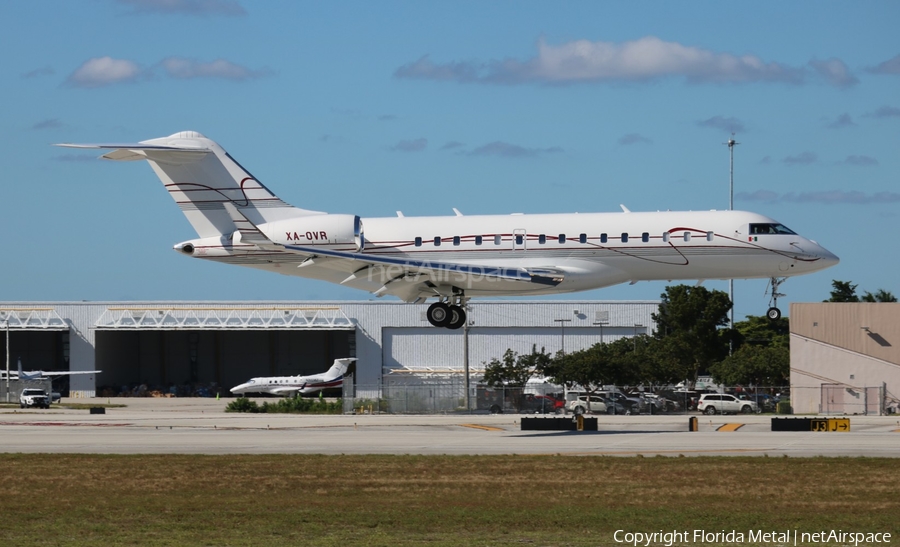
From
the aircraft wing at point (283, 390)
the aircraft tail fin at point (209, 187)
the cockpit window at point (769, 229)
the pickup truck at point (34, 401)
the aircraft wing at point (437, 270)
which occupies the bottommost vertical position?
the aircraft wing at point (283, 390)

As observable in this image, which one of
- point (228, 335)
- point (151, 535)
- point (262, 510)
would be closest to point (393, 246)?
point (262, 510)

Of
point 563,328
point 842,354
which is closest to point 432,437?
point 842,354

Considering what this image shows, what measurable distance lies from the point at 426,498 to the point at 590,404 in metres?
30.6

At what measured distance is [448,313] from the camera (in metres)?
36.8

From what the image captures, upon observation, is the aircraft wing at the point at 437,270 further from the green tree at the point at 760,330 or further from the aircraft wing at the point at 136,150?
the green tree at the point at 760,330

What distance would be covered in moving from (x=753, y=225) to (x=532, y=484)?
15.0m

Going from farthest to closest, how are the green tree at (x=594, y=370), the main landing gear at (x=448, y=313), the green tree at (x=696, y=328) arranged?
the green tree at (x=696, y=328), the green tree at (x=594, y=370), the main landing gear at (x=448, y=313)

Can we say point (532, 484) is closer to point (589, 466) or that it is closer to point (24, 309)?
point (589, 466)

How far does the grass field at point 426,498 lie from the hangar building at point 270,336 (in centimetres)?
5479

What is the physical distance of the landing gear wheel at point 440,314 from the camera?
121 feet

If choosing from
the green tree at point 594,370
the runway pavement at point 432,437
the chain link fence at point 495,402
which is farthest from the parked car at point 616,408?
the green tree at point 594,370

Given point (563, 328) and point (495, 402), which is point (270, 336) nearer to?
point (563, 328)

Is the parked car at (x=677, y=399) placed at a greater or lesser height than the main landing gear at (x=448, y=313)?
lesser

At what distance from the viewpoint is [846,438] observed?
32438mm
